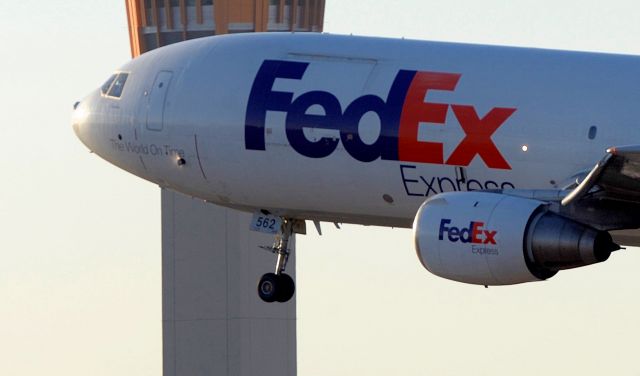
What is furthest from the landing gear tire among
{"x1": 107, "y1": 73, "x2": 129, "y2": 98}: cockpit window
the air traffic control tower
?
the air traffic control tower

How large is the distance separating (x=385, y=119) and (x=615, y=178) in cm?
664

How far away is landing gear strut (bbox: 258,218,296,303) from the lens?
61.5 meters

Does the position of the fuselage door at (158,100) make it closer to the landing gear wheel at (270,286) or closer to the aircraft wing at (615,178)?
the landing gear wheel at (270,286)

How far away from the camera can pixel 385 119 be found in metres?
57.0

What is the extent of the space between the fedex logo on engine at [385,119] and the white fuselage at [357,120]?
3 centimetres

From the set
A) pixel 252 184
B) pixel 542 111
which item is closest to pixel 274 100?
pixel 252 184

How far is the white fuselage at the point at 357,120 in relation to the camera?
55.3m

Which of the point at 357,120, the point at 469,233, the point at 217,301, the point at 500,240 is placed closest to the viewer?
the point at 500,240

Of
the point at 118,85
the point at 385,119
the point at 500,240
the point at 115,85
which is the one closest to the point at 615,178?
the point at 500,240

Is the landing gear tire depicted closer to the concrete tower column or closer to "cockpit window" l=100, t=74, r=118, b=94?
"cockpit window" l=100, t=74, r=118, b=94

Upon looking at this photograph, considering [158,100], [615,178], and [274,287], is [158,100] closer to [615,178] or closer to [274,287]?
[274,287]

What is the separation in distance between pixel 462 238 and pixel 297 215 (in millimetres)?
8417

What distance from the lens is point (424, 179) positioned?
5650 cm

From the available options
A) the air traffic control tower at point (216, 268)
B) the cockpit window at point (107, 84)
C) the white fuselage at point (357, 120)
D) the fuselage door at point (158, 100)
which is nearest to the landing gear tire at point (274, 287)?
the white fuselage at point (357, 120)
